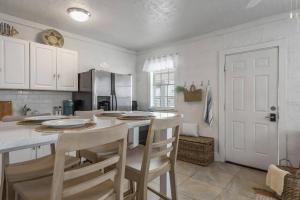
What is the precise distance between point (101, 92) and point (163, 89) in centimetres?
163

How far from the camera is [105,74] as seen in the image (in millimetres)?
3320

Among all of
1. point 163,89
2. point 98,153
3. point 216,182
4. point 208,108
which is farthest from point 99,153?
point 163,89

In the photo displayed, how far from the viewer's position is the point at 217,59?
334cm

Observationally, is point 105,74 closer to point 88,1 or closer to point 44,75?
point 44,75

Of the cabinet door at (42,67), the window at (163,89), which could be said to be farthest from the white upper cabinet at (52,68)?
the window at (163,89)

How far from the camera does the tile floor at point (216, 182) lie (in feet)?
7.00

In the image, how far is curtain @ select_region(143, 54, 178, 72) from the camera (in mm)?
3906

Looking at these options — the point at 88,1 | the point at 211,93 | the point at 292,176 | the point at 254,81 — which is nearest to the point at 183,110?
the point at 211,93

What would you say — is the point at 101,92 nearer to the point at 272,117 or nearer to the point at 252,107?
the point at 252,107

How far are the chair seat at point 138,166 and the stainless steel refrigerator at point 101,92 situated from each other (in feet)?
6.18

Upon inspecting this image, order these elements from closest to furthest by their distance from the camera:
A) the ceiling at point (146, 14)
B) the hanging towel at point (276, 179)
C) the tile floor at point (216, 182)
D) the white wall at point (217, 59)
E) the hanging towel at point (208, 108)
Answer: the hanging towel at point (276, 179) → the tile floor at point (216, 182) → the ceiling at point (146, 14) → the white wall at point (217, 59) → the hanging towel at point (208, 108)

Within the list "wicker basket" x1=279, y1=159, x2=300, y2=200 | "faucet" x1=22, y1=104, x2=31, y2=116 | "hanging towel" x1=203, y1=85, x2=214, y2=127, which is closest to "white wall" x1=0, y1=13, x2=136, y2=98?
"faucet" x1=22, y1=104, x2=31, y2=116

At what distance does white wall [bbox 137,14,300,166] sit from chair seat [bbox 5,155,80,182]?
Result: 113 inches

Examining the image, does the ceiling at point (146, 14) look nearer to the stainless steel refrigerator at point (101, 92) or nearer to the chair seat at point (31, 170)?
the stainless steel refrigerator at point (101, 92)
